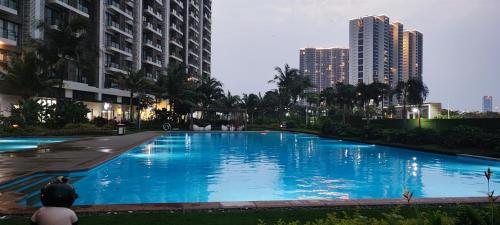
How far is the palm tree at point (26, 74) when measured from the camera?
36469mm

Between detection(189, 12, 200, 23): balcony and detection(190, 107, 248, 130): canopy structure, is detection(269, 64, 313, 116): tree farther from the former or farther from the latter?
detection(189, 12, 200, 23): balcony

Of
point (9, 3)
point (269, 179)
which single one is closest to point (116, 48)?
point (9, 3)

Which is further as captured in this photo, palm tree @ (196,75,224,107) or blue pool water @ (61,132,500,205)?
palm tree @ (196,75,224,107)

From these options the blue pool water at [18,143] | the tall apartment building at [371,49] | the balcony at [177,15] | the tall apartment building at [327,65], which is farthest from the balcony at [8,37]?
the tall apartment building at [327,65]

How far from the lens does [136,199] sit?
1024cm

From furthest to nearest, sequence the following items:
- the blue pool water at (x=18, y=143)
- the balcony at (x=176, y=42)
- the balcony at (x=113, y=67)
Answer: the balcony at (x=176, y=42)
the balcony at (x=113, y=67)
the blue pool water at (x=18, y=143)

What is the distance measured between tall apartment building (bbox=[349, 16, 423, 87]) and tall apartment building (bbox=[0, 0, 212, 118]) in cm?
4489

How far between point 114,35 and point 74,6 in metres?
10.5

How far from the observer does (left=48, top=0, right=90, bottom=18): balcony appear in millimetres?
46919

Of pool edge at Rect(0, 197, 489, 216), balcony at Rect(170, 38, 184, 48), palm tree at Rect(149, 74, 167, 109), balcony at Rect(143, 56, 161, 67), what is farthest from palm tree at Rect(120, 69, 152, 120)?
pool edge at Rect(0, 197, 489, 216)

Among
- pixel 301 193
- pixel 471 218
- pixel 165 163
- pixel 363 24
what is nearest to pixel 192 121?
pixel 165 163

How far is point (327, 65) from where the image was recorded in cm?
17188

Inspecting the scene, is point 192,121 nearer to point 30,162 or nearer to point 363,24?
point 30,162

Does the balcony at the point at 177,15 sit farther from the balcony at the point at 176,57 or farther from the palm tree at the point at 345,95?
the palm tree at the point at 345,95
